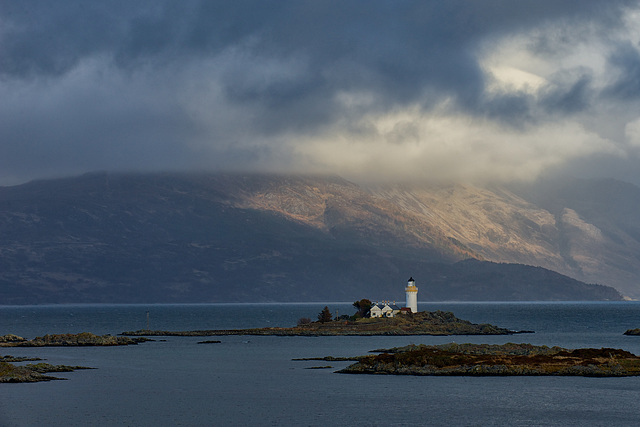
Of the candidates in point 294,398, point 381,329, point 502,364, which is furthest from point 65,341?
point 502,364

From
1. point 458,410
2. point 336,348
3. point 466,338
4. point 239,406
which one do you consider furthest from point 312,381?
point 466,338

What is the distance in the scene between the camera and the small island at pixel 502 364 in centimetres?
9912

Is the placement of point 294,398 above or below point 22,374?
below

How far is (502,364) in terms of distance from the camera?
10175 centimetres

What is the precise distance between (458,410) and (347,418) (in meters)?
9.95

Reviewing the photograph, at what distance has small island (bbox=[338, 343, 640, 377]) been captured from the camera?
325 ft

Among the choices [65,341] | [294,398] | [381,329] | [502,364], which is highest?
[381,329]

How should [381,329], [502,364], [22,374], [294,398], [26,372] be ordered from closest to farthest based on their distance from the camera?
[294,398]
[22,374]
[26,372]
[502,364]
[381,329]

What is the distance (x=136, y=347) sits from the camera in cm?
15575

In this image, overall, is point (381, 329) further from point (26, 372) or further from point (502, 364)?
point (26, 372)

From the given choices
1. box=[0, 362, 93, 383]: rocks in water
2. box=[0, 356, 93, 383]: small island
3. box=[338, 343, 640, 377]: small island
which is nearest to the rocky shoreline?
box=[338, 343, 640, 377]: small island

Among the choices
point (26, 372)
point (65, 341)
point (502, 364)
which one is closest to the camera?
point (26, 372)

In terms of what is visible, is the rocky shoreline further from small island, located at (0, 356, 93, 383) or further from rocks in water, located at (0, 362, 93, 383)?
rocks in water, located at (0, 362, 93, 383)

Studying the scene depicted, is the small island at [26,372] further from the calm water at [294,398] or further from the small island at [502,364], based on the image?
the small island at [502,364]
